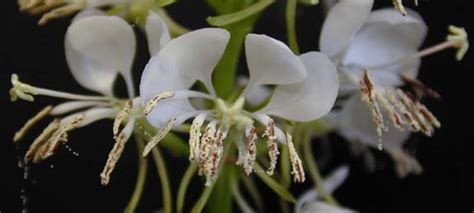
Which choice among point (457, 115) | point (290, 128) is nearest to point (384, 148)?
point (457, 115)

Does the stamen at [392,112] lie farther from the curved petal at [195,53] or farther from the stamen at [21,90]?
the stamen at [21,90]

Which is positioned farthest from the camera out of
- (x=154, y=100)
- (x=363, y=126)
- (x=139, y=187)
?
(x=363, y=126)

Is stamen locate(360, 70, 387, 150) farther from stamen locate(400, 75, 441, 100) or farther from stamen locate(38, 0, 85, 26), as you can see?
stamen locate(38, 0, 85, 26)

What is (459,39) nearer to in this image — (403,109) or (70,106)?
(403,109)

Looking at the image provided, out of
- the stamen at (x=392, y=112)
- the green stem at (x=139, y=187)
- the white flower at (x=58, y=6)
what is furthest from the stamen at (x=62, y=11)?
the stamen at (x=392, y=112)

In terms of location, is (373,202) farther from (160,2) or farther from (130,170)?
(160,2)

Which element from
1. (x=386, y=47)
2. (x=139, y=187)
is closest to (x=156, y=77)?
(x=139, y=187)

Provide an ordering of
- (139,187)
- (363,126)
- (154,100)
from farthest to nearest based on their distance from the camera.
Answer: (363,126) → (139,187) → (154,100)
